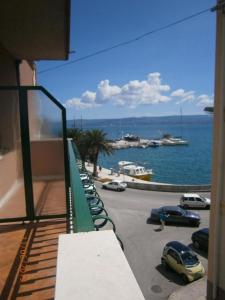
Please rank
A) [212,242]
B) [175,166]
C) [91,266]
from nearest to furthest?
[91,266], [212,242], [175,166]

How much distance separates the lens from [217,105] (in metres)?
5.88

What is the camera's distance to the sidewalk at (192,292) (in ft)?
36.6

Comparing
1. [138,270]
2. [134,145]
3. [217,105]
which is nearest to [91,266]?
[217,105]

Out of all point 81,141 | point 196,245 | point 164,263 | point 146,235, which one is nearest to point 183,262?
point 164,263

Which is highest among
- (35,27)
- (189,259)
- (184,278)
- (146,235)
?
(35,27)

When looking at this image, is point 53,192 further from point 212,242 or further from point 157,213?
point 157,213

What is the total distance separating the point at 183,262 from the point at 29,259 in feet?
35.5

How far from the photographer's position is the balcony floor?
315 cm

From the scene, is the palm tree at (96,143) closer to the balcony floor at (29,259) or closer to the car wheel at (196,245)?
the car wheel at (196,245)

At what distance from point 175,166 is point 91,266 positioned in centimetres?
6605

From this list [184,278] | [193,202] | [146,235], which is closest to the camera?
[184,278]

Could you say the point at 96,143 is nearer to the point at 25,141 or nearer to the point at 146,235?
the point at 146,235

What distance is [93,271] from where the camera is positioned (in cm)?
152

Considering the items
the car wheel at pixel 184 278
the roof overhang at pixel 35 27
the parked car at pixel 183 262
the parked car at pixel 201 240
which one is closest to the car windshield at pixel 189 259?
the parked car at pixel 183 262
